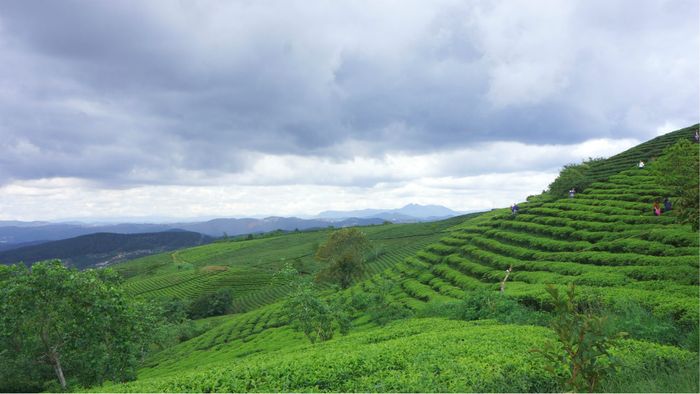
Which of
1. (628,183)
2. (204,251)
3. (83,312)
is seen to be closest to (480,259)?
(628,183)

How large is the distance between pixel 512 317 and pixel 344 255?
45759 mm

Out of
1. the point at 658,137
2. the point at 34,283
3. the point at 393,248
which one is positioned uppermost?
the point at 658,137

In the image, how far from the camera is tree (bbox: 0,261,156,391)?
66.8 ft

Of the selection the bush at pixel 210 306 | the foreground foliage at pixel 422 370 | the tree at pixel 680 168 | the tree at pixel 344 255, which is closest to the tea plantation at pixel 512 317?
the foreground foliage at pixel 422 370

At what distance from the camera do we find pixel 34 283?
66.9ft

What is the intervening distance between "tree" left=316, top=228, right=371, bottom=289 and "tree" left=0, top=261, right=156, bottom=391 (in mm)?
43307

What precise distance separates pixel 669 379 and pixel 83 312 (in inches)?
1040

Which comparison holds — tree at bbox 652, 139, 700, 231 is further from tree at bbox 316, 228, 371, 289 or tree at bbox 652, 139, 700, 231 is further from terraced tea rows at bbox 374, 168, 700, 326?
tree at bbox 316, 228, 371, 289

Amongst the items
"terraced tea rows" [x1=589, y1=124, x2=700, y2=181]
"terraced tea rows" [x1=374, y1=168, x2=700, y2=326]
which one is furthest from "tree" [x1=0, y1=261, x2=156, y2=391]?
"terraced tea rows" [x1=589, y1=124, x2=700, y2=181]

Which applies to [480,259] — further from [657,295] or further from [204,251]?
[204,251]

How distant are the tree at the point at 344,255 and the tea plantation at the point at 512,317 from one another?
12.0 meters

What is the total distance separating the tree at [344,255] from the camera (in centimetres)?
6519

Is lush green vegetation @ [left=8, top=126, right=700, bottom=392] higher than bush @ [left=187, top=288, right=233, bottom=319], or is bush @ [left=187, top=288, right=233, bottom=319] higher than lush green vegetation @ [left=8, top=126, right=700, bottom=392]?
lush green vegetation @ [left=8, top=126, right=700, bottom=392]

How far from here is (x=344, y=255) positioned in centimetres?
6481
